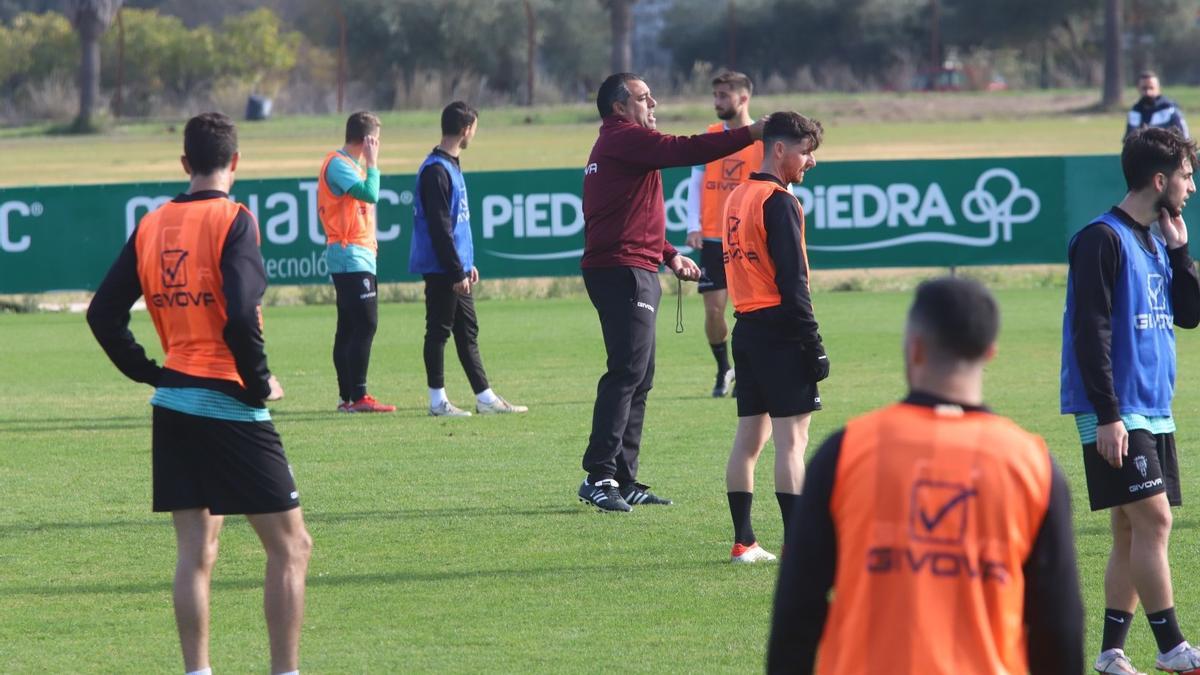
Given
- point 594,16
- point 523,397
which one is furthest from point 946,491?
point 594,16

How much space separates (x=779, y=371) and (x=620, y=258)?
1505 mm

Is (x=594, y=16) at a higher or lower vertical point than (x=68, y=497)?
higher

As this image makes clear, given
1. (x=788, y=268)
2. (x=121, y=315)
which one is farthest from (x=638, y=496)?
(x=121, y=315)

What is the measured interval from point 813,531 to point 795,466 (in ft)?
13.2

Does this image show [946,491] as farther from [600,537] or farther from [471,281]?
[471,281]

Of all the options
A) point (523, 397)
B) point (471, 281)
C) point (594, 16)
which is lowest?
point (523, 397)

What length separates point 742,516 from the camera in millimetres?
7352

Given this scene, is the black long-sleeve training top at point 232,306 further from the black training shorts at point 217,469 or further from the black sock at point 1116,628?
the black sock at point 1116,628

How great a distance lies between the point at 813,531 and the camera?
3148 millimetres

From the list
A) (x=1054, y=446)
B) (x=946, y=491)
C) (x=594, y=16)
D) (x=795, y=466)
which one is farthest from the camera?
(x=594, y=16)

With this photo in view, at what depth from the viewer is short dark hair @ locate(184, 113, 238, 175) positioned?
17.3ft

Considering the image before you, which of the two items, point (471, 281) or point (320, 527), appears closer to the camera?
point (320, 527)

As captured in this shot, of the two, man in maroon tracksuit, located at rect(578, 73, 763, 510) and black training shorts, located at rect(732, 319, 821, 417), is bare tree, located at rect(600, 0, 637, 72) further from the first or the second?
black training shorts, located at rect(732, 319, 821, 417)

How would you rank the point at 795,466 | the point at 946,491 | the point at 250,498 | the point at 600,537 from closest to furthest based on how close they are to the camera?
the point at 946,491, the point at 250,498, the point at 795,466, the point at 600,537
